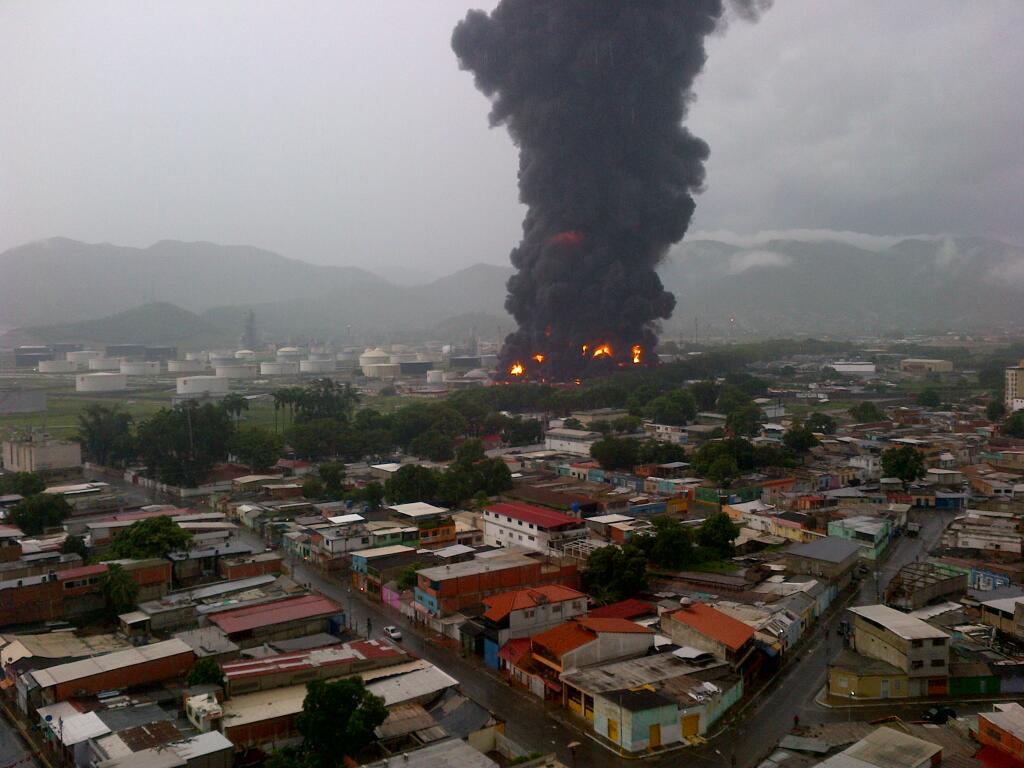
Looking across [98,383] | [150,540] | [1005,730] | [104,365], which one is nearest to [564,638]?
[1005,730]

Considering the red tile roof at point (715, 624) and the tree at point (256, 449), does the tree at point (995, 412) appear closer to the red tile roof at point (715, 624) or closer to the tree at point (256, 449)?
the red tile roof at point (715, 624)

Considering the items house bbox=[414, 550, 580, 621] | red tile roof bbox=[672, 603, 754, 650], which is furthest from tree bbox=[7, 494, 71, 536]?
red tile roof bbox=[672, 603, 754, 650]

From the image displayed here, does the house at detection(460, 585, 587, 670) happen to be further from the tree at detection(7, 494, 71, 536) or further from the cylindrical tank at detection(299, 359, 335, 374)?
the cylindrical tank at detection(299, 359, 335, 374)

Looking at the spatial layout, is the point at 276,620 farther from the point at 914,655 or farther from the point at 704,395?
the point at 704,395

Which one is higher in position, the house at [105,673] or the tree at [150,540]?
the tree at [150,540]

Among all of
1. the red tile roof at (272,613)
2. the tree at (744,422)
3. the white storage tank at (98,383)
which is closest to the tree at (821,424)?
the tree at (744,422)

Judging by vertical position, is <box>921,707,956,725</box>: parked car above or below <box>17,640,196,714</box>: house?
below

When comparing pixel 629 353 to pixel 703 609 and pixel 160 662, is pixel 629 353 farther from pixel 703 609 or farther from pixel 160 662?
pixel 160 662
